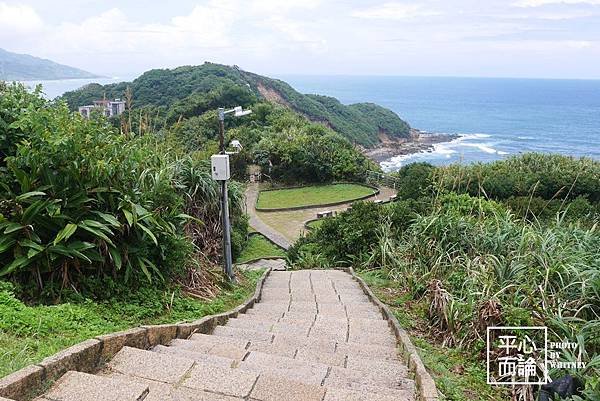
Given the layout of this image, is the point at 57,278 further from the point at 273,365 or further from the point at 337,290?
the point at 337,290

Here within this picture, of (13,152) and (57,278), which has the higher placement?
(13,152)

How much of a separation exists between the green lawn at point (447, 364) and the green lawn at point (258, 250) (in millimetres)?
8566

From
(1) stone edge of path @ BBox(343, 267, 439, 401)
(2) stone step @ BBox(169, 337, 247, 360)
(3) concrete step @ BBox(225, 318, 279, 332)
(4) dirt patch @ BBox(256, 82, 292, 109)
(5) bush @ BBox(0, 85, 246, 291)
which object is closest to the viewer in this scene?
(1) stone edge of path @ BBox(343, 267, 439, 401)

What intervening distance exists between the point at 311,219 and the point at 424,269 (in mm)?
12351

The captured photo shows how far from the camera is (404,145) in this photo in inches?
2359

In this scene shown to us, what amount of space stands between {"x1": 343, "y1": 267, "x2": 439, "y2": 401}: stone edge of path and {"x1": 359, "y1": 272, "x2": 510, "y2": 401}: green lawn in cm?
8

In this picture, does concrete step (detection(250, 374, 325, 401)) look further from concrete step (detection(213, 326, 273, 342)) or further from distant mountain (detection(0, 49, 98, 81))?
distant mountain (detection(0, 49, 98, 81))

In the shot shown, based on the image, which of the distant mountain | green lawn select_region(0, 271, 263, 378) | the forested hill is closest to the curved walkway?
the distant mountain

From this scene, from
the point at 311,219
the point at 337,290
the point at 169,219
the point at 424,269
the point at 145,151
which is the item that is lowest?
the point at 311,219

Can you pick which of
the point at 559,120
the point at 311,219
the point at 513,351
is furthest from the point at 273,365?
the point at 559,120

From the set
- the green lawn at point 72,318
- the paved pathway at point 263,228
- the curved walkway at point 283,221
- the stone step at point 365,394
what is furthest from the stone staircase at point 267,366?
the curved walkway at point 283,221

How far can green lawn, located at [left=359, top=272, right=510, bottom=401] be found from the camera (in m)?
2.80

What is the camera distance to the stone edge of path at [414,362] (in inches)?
96.3

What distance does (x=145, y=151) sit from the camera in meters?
4.68
